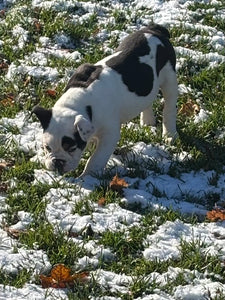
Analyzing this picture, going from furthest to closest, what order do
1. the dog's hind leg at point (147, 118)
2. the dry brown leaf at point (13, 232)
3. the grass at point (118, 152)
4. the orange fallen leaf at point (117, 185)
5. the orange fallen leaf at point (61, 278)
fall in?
1. the dog's hind leg at point (147, 118)
2. the orange fallen leaf at point (117, 185)
3. the dry brown leaf at point (13, 232)
4. the grass at point (118, 152)
5. the orange fallen leaf at point (61, 278)

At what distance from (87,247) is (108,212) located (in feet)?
1.77

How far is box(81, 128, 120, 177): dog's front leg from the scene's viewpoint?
5684mm

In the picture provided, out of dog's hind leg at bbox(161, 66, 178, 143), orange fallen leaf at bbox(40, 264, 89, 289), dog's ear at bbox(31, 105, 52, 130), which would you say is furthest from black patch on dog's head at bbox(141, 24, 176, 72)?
orange fallen leaf at bbox(40, 264, 89, 289)

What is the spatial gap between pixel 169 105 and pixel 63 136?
158 cm

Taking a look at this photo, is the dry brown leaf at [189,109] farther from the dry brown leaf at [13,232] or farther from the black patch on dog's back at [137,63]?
the dry brown leaf at [13,232]

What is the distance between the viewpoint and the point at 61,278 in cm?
429

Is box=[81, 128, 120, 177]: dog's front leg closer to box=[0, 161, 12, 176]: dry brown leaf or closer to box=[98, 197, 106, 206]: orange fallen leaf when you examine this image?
box=[98, 197, 106, 206]: orange fallen leaf

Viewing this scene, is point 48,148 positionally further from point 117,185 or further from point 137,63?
point 137,63

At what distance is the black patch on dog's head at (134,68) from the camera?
5.98 metres

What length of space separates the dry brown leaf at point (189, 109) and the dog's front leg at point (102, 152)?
4.66ft

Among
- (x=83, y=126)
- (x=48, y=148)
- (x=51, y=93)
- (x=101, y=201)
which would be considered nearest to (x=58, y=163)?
(x=48, y=148)

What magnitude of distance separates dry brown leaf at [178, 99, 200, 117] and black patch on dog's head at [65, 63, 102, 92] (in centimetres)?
140

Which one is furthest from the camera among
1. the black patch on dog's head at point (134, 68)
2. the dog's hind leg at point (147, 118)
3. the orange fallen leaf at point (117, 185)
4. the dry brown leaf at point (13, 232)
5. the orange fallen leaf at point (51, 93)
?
the orange fallen leaf at point (51, 93)

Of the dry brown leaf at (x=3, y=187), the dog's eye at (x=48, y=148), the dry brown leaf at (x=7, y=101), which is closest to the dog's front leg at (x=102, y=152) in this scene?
the dog's eye at (x=48, y=148)
